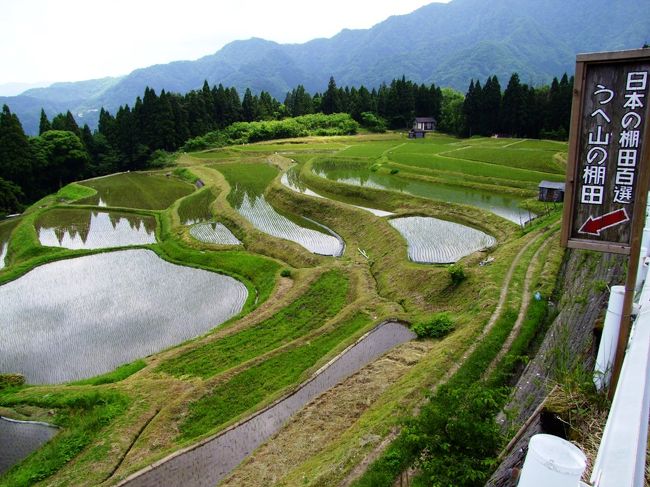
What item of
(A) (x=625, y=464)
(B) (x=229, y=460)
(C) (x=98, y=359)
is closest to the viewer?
(A) (x=625, y=464)

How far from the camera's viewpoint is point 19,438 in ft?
42.6

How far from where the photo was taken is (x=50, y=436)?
509 inches

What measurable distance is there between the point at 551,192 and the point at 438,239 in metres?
9.07

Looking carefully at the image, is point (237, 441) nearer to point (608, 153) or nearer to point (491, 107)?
point (608, 153)

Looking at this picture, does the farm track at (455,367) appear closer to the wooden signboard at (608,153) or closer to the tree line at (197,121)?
the wooden signboard at (608,153)

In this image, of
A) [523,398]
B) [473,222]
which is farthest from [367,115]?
[523,398]

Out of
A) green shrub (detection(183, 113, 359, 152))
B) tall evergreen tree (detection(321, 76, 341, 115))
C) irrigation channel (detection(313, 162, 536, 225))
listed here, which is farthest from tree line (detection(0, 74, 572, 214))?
irrigation channel (detection(313, 162, 536, 225))

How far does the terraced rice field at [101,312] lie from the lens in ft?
56.3

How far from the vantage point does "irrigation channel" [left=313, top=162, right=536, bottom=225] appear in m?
28.0

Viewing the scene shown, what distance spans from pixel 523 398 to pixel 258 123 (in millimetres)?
74485

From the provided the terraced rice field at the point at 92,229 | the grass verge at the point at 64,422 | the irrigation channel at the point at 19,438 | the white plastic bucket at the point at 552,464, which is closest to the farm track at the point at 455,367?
the white plastic bucket at the point at 552,464

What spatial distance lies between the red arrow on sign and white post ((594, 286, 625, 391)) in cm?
96

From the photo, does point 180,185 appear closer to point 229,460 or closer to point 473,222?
point 473,222

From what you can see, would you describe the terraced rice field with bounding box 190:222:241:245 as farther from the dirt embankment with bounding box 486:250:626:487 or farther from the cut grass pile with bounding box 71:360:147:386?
the dirt embankment with bounding box 486:250:626:487
